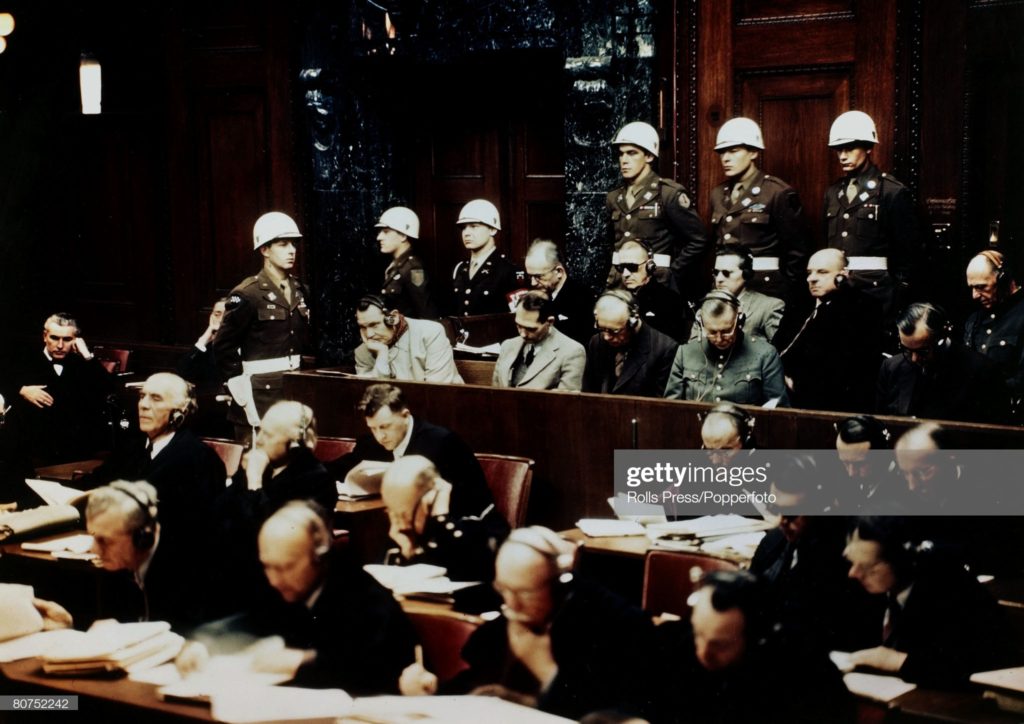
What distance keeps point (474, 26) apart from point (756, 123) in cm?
200

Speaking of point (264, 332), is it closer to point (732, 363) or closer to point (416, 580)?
point (732, 363)

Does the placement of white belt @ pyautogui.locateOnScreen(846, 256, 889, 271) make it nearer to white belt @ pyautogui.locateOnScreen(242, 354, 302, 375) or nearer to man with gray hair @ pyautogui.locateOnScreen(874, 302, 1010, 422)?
man with gray hair @ pyautogui.locateOnScreen(874, 302, 1010, 422)

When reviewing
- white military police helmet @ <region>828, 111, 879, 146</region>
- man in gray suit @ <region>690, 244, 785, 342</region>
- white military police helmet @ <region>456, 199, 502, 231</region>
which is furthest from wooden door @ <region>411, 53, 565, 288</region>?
man in gray suit @ <region>690, 244, 785, 342</region>

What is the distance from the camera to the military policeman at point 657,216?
7145mm

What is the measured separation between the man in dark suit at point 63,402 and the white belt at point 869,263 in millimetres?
3993

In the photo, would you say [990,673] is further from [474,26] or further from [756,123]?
[474,26]

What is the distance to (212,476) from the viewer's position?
4559 mm

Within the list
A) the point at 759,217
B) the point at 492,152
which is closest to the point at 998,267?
the point at 759,217

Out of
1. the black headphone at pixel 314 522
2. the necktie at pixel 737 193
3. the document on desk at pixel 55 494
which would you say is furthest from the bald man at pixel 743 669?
the necktie at pixel 737 193

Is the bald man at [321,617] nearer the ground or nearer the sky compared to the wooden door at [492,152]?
nearer the ground

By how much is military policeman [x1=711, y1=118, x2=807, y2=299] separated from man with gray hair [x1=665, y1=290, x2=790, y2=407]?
1.53 m

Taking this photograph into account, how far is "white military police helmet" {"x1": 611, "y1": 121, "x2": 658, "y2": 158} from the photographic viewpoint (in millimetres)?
7273

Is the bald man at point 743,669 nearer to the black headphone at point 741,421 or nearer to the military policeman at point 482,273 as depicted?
the black headphone at point 741,421

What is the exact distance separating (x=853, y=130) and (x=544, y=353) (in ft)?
6.76
